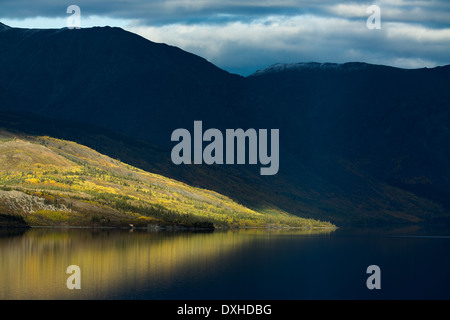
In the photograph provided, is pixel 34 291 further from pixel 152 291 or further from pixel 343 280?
pixel 343 280

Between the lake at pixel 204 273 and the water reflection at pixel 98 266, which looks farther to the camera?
the lake at pixel 204 273

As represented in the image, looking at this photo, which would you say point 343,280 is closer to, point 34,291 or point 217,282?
point 217,282

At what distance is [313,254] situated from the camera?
196 metres

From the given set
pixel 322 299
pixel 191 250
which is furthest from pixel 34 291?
pixel 191 250

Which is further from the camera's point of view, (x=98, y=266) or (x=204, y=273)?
(x=98, y=266)

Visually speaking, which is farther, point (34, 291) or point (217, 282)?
point (217, 282)

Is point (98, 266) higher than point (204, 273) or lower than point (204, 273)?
higher

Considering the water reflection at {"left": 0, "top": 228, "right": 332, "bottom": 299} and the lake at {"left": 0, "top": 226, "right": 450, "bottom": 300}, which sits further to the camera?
the lake at {"left": 0, "top": 226, "right": 450, "bottom": 300}
